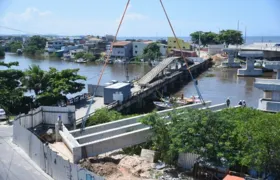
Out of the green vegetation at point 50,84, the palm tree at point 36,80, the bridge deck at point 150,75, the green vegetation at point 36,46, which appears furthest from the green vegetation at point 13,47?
the green vegetation at point 50,84

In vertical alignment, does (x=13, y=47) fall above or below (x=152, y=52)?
above

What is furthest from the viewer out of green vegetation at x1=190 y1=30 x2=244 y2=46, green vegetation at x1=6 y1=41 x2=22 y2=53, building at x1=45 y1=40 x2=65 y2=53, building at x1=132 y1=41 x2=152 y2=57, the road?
green vegetation at x1=6 y1=41 x2=22 y2=53

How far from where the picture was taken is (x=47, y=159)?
43.0 feet

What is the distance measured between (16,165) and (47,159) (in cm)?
190

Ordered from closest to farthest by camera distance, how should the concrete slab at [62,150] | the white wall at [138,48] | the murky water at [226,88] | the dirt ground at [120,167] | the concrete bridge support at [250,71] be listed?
1. the dirt ground at [120,167]
2. the concrete slab at [62,150]
3. the murky water at [226,88]
4. the concrete bridge support at [250,71]
5. the white wall at [138,48]

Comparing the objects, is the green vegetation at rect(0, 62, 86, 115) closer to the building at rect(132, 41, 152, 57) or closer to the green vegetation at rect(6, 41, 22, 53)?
the building at rect(132, 41, 152, 57)

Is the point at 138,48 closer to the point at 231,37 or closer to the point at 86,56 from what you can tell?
the point at 86,56

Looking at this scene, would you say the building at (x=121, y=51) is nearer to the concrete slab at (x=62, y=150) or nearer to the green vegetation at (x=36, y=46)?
the green vegetation at (x=36, y=46)

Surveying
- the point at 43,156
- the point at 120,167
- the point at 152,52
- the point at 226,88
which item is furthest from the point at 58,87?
Answer: the point at 152,52

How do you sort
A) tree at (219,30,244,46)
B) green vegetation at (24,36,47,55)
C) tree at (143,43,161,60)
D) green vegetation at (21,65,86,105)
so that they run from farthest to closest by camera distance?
green vegetation at (24,36,47,55) → tree at (219,30,244,46) → tree at (143,43,161,60) → green vegetation at (21,65,86,105)

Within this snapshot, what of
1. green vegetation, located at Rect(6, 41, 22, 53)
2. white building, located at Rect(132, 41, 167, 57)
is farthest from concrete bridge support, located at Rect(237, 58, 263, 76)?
green vegetation, located at Rect(6, 41, 22, 53)

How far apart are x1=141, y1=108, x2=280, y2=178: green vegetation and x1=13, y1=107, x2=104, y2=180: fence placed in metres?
4.63

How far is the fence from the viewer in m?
11.1

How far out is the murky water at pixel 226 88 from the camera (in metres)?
39.0
